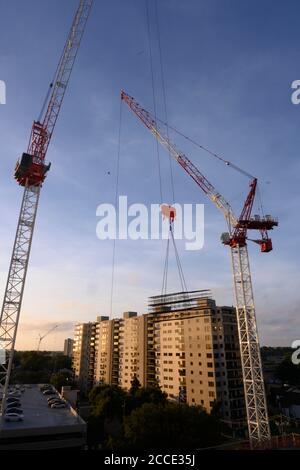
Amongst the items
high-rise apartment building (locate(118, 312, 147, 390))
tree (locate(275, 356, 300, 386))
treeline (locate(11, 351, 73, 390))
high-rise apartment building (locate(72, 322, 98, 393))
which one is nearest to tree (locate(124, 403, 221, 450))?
high-rise apartment building (locate(118, 312, 147, 390))

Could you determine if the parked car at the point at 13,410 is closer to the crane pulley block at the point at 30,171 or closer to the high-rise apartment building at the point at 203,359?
the crane pulley block at the point at 30,171

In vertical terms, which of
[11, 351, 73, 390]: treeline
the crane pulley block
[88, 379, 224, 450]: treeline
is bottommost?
[88, 379, 224, 450]: treeline

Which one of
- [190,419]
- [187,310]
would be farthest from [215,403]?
[190,419]

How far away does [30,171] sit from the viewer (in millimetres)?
53000

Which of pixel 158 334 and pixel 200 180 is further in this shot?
pixel 158 334

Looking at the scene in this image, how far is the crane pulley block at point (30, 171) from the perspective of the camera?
52.5m

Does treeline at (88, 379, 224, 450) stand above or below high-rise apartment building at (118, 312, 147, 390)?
below

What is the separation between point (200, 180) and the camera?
68.6 meters

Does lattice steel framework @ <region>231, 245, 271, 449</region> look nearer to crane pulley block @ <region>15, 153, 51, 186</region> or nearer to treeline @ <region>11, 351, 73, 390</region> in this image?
crane pulley block @ <region>15, 153, 51, 186</region>

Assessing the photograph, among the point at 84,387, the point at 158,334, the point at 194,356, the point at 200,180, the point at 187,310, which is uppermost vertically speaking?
the point at 200,180

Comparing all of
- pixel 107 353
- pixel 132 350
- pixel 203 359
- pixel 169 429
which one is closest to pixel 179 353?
pixel 203 359

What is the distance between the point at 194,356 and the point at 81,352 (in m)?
70.7

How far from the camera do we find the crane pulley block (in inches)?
2067
